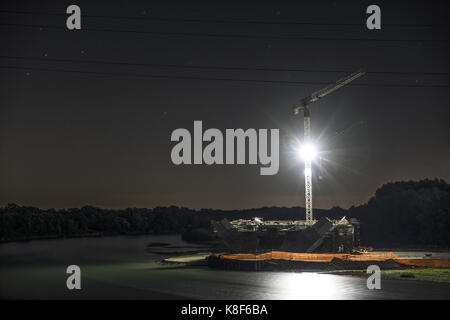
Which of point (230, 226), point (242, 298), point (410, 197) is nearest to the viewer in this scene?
point (242, 298)

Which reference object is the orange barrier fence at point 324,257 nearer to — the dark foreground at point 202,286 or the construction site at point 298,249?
the construction site at point 298,249

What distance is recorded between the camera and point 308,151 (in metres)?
97.9

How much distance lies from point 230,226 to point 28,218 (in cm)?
11534

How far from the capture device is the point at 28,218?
167m

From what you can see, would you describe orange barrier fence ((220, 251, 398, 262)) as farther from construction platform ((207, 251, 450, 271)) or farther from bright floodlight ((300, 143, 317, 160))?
bright floodlight ((300, 143, 317, 160))

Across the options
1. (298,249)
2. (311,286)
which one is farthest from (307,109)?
(311,286)

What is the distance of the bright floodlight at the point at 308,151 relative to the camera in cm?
9495

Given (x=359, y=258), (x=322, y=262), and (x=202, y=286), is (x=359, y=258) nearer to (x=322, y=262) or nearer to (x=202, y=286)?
(x=322, y=262)

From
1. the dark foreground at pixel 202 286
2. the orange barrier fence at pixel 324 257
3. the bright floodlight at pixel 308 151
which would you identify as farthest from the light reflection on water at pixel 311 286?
the bright floodlight at pixel 308 151


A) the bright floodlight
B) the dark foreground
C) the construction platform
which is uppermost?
the bright floodlight

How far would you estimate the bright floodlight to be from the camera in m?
94.9

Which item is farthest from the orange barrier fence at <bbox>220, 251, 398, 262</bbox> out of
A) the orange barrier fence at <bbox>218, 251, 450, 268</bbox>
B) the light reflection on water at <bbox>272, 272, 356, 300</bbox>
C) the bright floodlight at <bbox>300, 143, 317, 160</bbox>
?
the bright floodlight at <bbox>300, 143, 317, 160</bbox>
